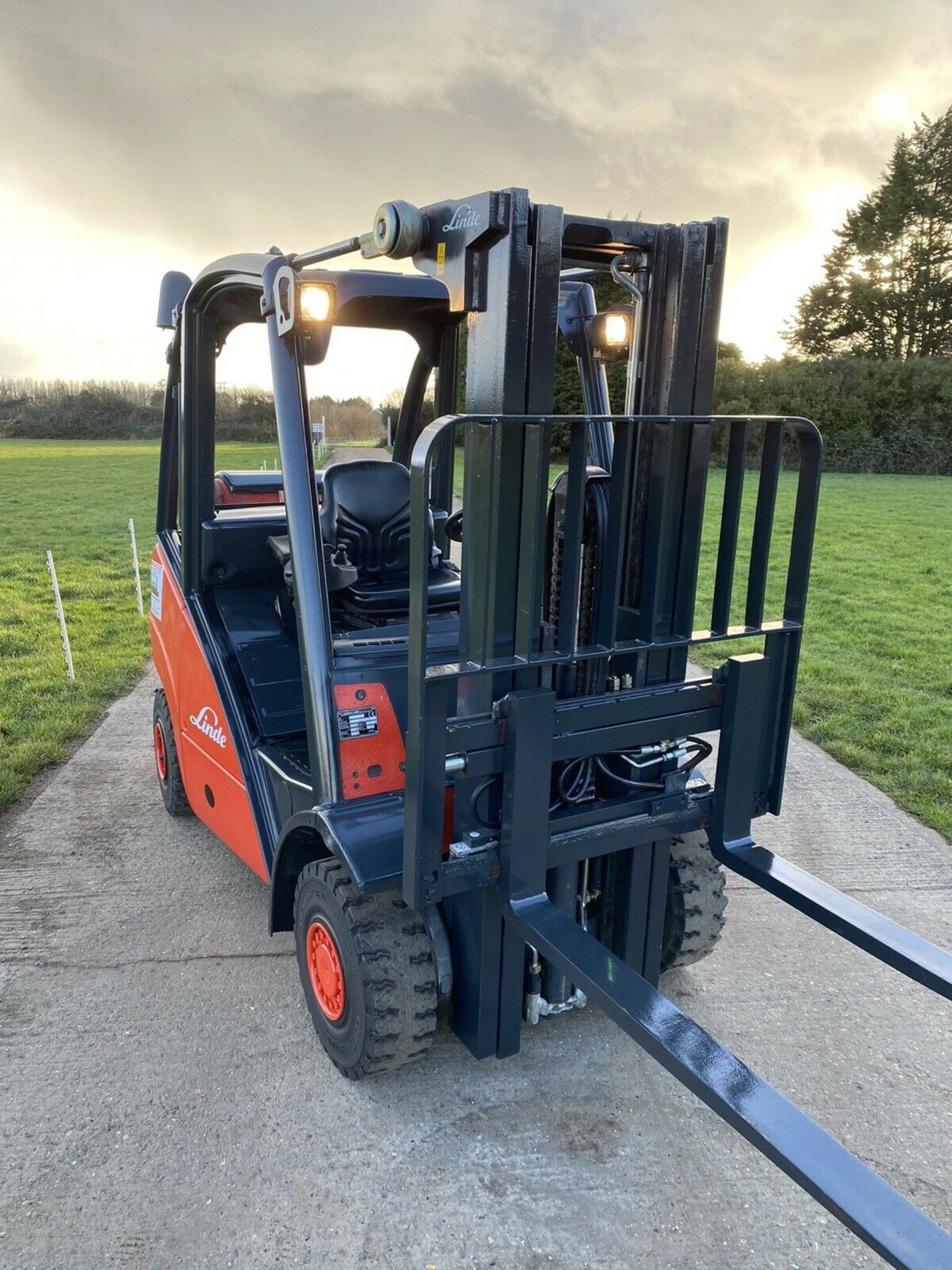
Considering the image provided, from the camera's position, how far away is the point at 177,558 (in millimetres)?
4340

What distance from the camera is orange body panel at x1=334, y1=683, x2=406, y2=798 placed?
3023 millimetres

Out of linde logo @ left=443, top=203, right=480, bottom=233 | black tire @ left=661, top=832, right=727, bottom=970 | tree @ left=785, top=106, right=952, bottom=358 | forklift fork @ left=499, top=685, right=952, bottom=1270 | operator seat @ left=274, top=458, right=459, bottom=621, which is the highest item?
tree @ left=785, top=106, right=952, bottom=358

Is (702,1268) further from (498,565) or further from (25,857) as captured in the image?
(25,857)

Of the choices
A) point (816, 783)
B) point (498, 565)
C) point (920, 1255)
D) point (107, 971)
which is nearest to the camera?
point (920, 1255)

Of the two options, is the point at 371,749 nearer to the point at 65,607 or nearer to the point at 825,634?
the point at 825,634

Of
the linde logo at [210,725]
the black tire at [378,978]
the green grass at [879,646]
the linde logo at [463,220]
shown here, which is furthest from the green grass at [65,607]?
the green grass at [879,646]

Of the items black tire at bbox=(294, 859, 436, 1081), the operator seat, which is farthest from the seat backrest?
black tire at bbox=(294, 859, 436, 1081)

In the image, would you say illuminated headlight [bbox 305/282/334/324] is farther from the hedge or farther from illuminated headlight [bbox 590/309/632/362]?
the hedge

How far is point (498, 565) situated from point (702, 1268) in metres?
1.92

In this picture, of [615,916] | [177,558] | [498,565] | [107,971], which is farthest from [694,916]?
[177,558]

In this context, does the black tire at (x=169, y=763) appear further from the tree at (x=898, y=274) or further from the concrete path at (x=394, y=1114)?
the tree at (x=898, y=274)

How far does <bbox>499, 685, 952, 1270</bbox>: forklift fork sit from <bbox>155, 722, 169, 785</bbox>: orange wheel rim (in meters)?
2.82

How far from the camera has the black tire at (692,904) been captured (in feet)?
10.9

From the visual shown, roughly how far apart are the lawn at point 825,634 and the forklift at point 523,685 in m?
2.85
